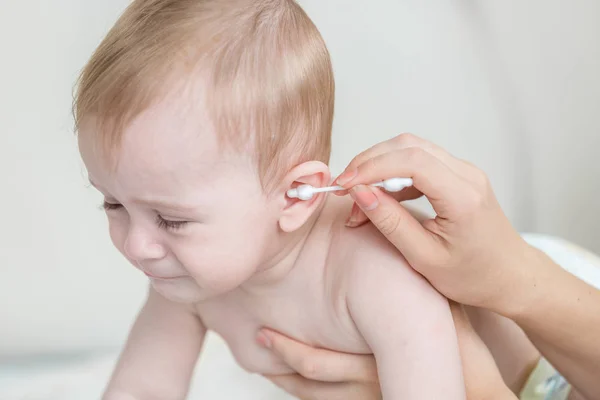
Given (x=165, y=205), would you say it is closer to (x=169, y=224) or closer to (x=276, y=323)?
(x=169, y=224)

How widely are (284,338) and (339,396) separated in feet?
0.37

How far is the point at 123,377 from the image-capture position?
1.02 m

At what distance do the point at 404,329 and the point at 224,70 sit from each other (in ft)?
0.97

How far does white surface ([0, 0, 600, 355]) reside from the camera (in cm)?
152

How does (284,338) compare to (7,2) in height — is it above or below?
below

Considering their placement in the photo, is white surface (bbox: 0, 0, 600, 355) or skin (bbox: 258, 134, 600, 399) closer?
skin (bbox: 258, 134, 600, 399)

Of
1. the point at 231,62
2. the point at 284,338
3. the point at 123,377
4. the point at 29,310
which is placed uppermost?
the point at 231,62

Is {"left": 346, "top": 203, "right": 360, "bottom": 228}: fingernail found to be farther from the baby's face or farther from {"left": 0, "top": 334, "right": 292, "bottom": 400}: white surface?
{"left": 0, "top": 334, "right": 292, "bottom": 400}: white surface

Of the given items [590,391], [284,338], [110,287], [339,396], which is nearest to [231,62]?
[284,338]

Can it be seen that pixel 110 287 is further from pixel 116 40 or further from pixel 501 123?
pixel 116 40

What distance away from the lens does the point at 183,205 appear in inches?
29.4

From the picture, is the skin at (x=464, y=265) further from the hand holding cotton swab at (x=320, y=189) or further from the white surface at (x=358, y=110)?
the white surface at (x=358, y=110)

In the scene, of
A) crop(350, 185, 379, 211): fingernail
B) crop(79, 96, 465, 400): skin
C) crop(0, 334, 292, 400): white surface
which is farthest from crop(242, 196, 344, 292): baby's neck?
crop(0, 334, 292, 400): white surface

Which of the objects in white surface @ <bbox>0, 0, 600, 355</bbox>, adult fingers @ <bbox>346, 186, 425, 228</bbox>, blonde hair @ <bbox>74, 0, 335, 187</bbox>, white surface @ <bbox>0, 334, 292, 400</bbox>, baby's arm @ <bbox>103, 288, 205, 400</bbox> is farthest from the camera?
white surface @ <bbox>0, 0, 600, 355</bbox>
